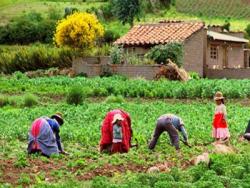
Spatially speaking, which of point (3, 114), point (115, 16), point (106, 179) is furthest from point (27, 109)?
point (115, 16)

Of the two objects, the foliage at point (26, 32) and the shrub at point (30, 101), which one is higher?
the foliage at point (26, 32)

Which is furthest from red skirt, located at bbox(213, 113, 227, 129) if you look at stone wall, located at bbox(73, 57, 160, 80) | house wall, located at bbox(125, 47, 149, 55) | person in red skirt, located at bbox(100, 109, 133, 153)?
house wall, located at bbox(125, 47, 149, 55)

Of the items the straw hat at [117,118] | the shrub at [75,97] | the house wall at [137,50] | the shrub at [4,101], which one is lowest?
the shrub at [4,101]

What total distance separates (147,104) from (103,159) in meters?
12.7

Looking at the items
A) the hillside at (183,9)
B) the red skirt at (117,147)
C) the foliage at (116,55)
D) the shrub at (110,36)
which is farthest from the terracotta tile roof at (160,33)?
the red skirt at (117,147)

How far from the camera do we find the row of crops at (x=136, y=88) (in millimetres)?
34219

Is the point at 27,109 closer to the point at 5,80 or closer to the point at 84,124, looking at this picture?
the point at 84,124

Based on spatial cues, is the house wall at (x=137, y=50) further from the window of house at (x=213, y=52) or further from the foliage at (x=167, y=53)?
the window of house at (x=213, y=52)

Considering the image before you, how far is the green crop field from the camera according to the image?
15.4 meters

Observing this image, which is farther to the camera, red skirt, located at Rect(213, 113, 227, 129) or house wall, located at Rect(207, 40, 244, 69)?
house wall, located at Rect(207, 40, 244, 69)

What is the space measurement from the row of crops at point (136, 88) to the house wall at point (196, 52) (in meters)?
8.43

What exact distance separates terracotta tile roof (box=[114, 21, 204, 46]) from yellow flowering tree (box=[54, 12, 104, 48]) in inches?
75.7

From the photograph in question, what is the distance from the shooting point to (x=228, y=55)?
5281 centimetres

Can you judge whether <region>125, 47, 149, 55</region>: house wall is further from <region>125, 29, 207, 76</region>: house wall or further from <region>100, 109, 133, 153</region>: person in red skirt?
<region>100, 109, 133, 153</region>: person in red skirt
